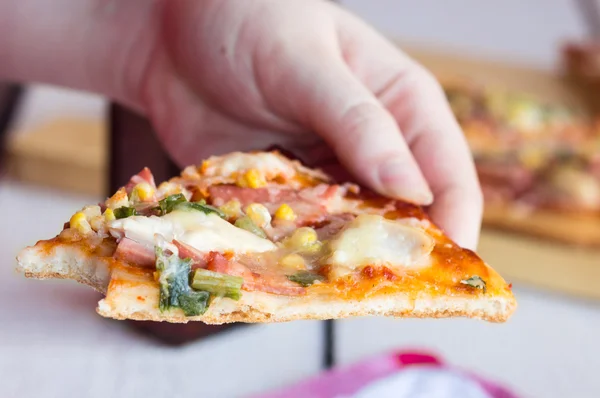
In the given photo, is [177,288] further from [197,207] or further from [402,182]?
[402,182]

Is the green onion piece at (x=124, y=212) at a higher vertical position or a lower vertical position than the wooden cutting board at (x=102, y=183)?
lower

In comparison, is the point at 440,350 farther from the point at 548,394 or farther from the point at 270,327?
the point at 270,327

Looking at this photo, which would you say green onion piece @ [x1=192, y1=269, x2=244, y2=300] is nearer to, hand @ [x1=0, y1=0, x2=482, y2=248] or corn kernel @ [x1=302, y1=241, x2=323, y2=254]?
corn kernel @ [x1=302, y1=241, x2=323, y2=254]

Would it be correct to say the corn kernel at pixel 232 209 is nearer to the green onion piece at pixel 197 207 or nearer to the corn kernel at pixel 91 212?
the green onion piece at pixel 197 207

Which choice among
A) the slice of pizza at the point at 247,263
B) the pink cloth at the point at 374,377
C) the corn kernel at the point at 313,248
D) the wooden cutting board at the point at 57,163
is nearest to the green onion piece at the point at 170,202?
the slice of pizza at the point at 247,263

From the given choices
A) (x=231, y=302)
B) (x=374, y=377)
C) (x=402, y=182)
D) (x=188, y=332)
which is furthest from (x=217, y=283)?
(x=188, y=332)

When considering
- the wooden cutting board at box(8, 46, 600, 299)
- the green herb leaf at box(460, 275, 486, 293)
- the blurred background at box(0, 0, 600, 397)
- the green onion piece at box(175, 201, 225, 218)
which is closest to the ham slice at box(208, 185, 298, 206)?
the green onion piece at box(175, 201, 225, 218)
